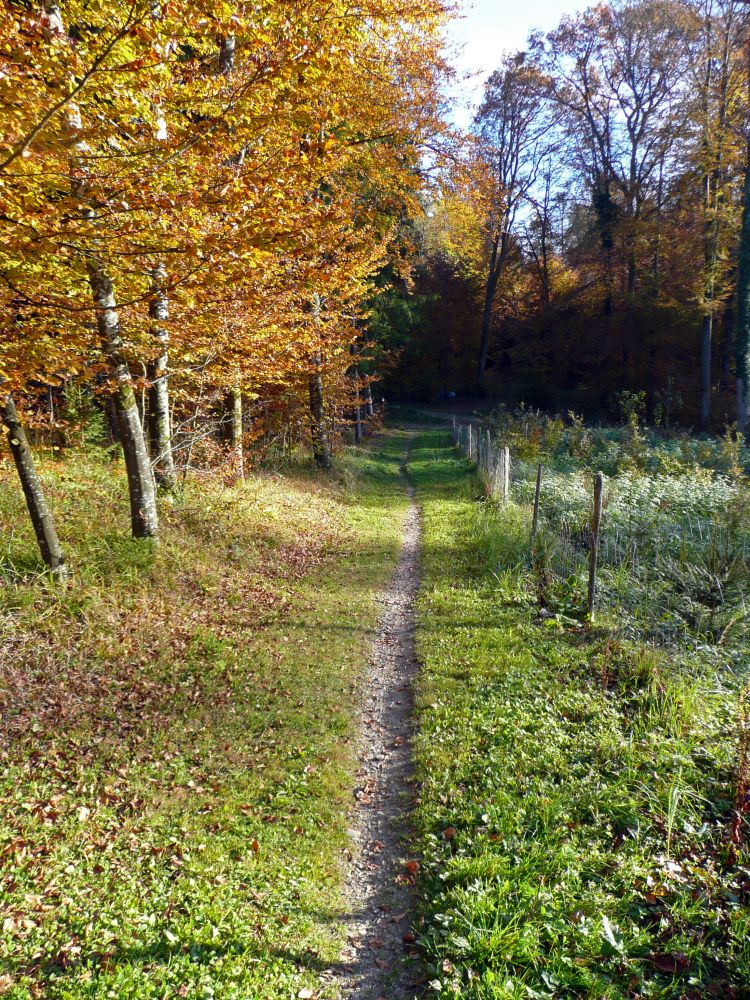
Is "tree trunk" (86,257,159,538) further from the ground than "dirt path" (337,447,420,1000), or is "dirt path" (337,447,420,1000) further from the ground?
"tree trunk" (86,257,159,538)

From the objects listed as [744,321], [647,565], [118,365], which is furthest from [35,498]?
[744,321]

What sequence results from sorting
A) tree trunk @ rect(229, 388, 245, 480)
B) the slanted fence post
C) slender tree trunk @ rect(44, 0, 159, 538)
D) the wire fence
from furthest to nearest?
the slanted fence post, tree trunk @ rect(229, 388, 245, 480), the wire fence, slender tree trunk @ rect(44, 0, 159, 538)

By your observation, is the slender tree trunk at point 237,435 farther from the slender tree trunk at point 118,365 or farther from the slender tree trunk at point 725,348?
the slender tree trunk at point 725,348

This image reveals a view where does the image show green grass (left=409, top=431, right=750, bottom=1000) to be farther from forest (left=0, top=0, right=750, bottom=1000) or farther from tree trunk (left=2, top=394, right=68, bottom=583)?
tree trunk (left=2, top=394, right=68, bottom=583)

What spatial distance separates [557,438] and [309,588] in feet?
39.4

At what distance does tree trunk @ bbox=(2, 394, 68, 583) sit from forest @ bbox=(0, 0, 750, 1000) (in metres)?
0.03

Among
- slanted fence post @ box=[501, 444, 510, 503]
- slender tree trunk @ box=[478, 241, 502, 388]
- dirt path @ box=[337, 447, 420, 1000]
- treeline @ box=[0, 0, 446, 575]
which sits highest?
slender tree trunk @ box=[478, 241, 502, 388]

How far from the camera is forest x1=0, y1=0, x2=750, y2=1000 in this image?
311cm

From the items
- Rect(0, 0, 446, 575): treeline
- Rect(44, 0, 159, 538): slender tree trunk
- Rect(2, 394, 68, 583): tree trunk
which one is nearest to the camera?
Rect(0, 0, 446, 575): treeline

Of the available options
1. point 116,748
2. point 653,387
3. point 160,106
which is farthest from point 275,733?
point 653,387

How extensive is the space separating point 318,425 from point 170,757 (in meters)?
11.5

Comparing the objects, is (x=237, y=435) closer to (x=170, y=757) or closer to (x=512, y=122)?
(x=170, y=757)

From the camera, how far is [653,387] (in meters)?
29.5

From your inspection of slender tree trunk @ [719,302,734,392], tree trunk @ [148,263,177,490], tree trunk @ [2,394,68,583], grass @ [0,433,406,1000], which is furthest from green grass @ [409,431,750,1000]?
slender tree trunk @ [719,302,734,392]
